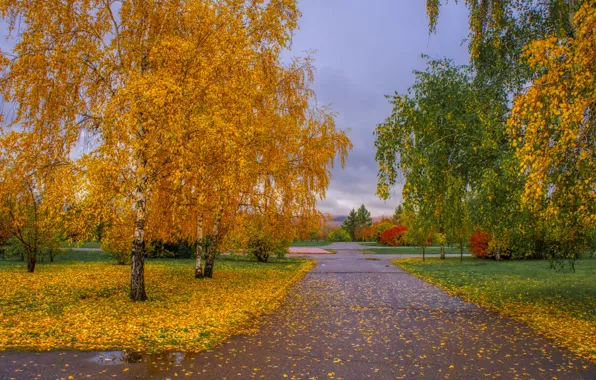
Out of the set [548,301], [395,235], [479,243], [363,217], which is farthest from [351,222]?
[548,301]

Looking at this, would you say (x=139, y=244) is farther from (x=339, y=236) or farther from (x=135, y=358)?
(x=339, y=236)

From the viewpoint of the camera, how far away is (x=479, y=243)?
33.4m

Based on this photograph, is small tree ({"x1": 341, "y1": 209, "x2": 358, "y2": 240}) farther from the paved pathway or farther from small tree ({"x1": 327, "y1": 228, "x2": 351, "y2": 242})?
the paved pathway

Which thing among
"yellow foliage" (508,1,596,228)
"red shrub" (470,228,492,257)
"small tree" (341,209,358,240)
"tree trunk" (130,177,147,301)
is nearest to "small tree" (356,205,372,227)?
"small tree" (341,209,358,240)

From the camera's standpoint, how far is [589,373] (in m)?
5.57

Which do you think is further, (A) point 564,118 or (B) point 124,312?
(B) point 124,312

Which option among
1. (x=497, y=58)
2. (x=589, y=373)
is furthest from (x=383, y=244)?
(x=589, y=373)

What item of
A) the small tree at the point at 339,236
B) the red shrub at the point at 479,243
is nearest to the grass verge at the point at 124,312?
the red shrub at the point at 479,243

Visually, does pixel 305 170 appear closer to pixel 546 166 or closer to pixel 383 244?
pixel 546 166

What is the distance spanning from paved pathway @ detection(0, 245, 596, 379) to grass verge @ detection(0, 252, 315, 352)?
560 millimetres

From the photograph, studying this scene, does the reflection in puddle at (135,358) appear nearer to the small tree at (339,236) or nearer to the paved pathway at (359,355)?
the paved pathway at (359,355)

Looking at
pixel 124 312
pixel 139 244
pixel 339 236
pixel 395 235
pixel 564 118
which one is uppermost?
pixel 564 118

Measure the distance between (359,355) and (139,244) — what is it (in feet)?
20.9

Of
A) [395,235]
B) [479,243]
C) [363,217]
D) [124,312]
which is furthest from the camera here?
[363,217]
